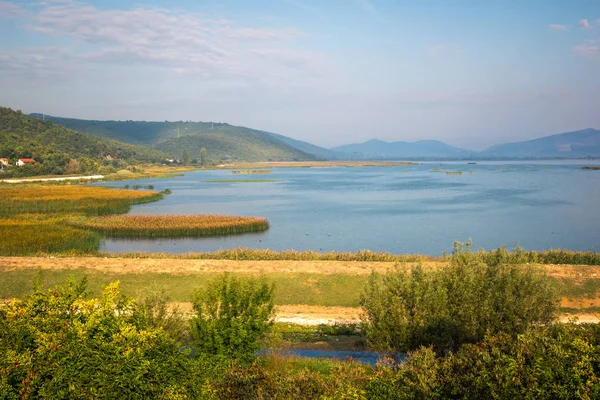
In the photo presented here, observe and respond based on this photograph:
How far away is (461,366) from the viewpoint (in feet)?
36.5

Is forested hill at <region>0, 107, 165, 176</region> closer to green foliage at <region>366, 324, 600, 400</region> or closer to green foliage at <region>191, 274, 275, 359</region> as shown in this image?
green foliage at <region>191, 274, 275, 359</region>

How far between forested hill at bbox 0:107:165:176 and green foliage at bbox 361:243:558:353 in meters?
119

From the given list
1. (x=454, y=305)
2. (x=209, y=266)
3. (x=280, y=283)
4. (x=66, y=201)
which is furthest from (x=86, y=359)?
(x=66, y=201)

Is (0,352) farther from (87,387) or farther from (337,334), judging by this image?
(337,334)

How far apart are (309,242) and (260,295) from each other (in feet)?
110

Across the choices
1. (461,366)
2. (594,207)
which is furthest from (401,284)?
(594,207)

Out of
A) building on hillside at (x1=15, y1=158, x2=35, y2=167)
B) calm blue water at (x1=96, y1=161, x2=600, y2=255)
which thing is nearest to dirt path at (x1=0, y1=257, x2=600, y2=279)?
calm blue water at (x1=96, y1=161, x2=600, y2=255)

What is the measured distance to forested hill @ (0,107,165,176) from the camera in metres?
128

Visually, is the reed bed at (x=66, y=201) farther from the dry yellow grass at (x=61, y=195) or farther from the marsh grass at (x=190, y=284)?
the marsh grass at (x=190, y=284)

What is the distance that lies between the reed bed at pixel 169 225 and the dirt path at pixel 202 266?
19287 mm

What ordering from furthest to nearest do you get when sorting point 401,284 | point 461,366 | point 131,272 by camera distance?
point 131,272
point 401,284
point 461,366

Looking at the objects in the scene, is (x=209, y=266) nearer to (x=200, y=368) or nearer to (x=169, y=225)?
(x=200, y=368)

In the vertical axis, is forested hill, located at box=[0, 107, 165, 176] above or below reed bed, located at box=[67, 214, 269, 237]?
above

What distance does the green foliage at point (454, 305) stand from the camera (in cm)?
1711
